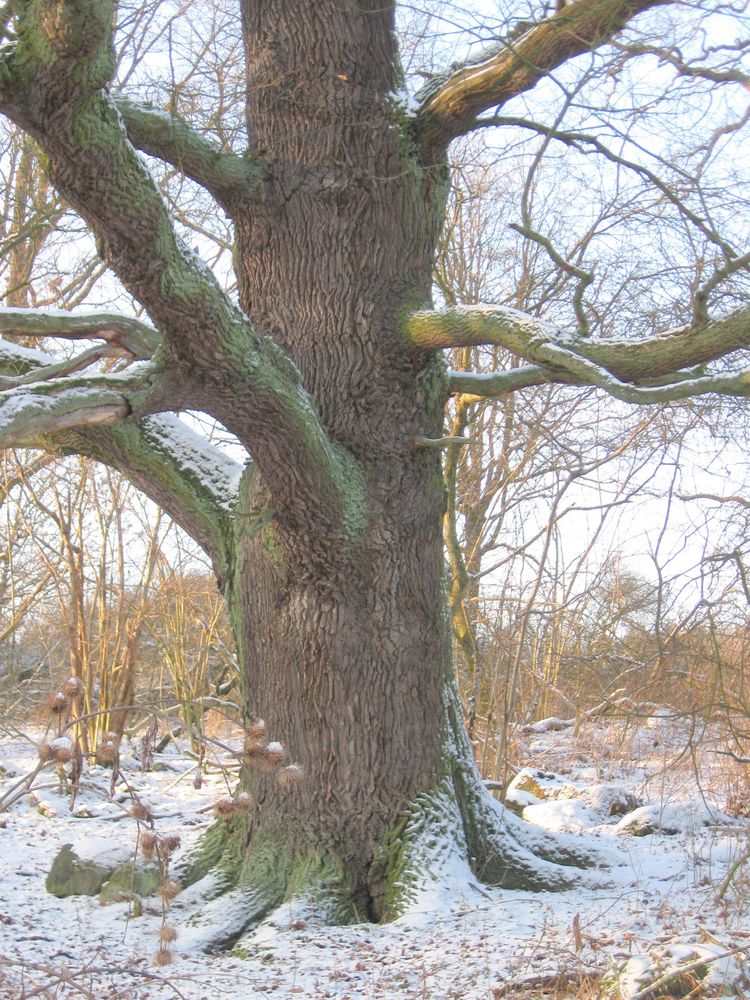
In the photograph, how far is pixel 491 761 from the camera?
28.4 feet

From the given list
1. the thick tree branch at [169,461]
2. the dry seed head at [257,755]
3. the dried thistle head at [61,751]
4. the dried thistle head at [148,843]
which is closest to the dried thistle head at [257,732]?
the dry seed head at [257,755]

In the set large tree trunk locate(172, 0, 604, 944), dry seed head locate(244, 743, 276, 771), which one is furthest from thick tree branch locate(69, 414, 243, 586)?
dry seed head locate(244, 743, 276, 771)

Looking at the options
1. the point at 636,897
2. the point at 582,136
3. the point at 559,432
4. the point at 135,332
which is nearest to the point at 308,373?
the point at 135,332

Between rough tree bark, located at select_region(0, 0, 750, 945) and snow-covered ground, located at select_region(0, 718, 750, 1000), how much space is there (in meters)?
0.31

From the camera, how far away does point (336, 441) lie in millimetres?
5180

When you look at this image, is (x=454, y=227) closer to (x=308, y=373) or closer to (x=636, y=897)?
(x=308, y=373)

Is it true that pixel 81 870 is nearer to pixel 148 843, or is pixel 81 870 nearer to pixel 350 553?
pixel 350 553

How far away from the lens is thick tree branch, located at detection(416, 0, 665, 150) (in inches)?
168

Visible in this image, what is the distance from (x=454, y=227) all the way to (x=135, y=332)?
585 centimetres

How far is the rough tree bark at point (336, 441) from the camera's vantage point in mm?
4668

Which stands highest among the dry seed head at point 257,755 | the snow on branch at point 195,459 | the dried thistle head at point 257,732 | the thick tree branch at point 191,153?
the thick tree branch at point 191,153

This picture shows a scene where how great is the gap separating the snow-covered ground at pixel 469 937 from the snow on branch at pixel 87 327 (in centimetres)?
234

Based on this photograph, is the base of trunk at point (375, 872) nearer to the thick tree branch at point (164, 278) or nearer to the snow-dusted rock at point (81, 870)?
the snow-dusted rock at point (81, 870)

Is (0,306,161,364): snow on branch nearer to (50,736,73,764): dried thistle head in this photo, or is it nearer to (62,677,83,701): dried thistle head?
(62,677,83,701): dried thistle head
